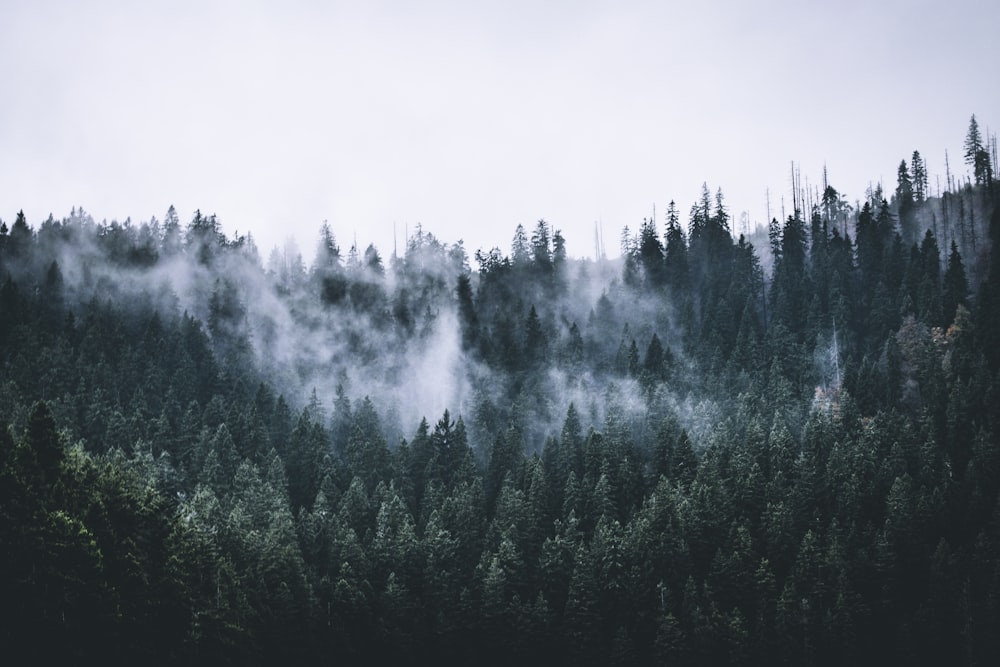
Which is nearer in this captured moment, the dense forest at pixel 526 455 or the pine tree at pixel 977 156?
the dense forest at pixel 526 455

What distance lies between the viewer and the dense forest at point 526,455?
7406 cm

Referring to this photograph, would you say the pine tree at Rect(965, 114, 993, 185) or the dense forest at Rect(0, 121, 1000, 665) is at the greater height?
the pine tree at Rect(965, 114, 993, 185)

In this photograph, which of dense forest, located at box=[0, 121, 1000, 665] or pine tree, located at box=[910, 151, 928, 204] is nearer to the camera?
dense forest, located at box=[0, 121, 1000, 665]

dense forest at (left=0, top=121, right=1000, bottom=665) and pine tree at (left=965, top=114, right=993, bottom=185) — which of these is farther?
pine tree at (left=965, top=114, right=993, bottom=185)

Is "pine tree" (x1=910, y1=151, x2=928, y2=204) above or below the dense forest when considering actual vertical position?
above

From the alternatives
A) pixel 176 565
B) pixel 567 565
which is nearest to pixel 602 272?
pixel 567 565

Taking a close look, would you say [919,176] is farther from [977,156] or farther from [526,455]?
[526,455]

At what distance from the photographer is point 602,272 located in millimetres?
184625

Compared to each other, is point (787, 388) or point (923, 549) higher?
point (787, 388)

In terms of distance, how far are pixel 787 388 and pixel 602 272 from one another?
7696 centimetres

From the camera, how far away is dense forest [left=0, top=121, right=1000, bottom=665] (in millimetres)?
74062

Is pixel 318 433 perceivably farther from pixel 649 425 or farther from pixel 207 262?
pixel 207 262

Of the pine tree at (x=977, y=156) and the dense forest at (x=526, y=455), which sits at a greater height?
the pine tree at (x=977, y=156)

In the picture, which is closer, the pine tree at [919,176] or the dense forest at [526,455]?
the dense forest at [526,455]
